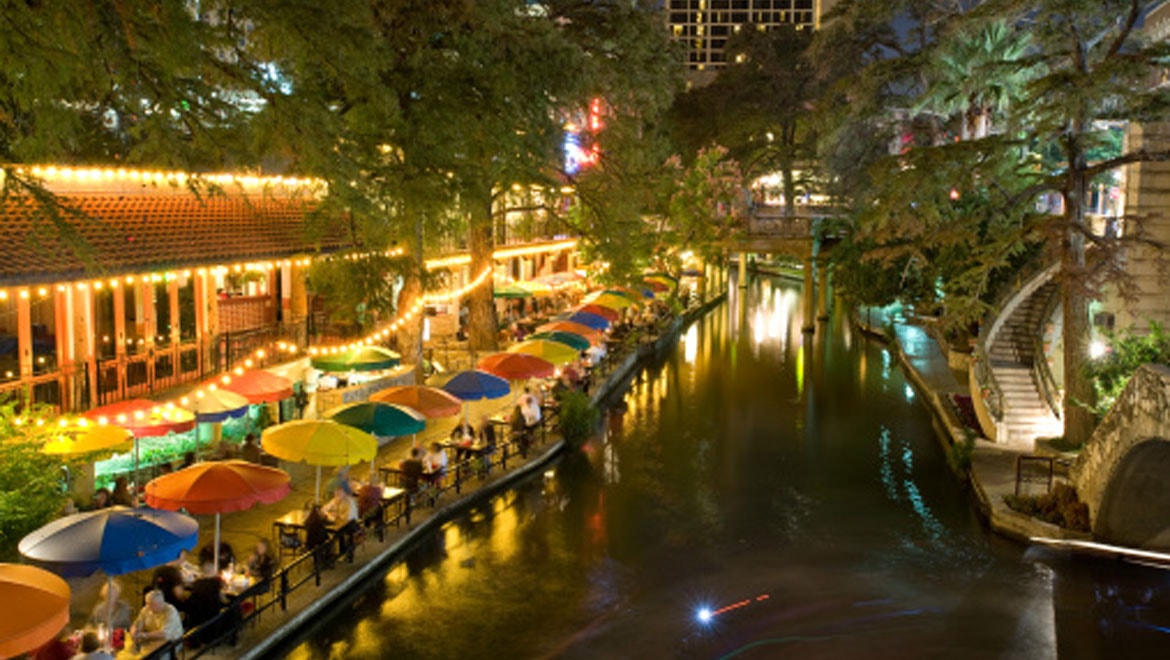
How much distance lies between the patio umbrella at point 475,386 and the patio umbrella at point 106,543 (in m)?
10.6

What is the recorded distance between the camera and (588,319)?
118ft

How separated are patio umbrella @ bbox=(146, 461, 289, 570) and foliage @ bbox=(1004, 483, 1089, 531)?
14.4m

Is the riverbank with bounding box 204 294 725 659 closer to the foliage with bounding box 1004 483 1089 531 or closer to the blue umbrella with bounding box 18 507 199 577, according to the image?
the blue umbrella with bounding box 18 507 199 577

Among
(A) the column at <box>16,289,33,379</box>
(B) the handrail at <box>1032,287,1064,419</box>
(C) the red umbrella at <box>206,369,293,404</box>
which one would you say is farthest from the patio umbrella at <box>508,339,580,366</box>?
(B) the handrail at <box>1032,287,1064,419</box>

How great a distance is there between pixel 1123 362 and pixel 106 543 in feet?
67.6

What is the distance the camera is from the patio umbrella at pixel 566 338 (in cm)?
2970

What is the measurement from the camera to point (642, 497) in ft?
73.6

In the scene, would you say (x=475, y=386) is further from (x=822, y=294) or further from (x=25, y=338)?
(x=822, y=294)

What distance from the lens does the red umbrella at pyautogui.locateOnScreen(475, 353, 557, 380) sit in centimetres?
2564

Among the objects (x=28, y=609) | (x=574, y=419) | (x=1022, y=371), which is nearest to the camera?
(x=28, y=609)

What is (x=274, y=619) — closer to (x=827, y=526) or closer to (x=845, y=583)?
(x=845, y=583)

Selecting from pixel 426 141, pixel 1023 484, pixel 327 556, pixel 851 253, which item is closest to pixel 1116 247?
pixel 1023 484

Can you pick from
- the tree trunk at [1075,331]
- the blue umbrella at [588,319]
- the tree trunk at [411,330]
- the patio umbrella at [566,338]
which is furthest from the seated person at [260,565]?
the blue umbrella at [588,319]

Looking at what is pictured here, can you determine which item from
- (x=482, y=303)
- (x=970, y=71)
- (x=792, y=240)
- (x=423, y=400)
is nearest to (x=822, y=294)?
(x=792, y=240)
